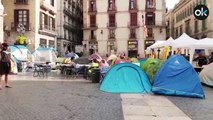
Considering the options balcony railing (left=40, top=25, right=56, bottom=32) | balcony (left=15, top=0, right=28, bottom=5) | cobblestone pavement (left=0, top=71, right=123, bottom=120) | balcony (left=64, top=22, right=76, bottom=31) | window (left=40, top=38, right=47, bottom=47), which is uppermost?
balcony (left=15, top=0, right=28, bottom=5)

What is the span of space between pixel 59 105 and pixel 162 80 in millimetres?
5095

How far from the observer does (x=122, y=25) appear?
73.5 meters

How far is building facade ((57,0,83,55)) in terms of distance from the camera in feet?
217

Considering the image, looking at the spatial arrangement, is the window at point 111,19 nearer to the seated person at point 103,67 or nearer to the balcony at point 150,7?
the balcony at point 150,7

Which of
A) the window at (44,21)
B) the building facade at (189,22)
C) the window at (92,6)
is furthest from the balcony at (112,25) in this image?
the window at (44,21)

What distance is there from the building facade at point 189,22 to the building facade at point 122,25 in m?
4.91

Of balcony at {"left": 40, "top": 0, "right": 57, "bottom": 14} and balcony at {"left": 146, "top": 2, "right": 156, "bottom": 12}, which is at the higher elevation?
balcony at {"left": 146, "top": 2, "right": 156, "bottom": 12}

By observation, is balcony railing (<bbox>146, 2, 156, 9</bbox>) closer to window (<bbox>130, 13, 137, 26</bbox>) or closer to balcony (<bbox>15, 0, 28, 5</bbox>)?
window (<bbox>130, 13, 137, 26</bbox>)

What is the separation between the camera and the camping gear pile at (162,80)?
15727mm

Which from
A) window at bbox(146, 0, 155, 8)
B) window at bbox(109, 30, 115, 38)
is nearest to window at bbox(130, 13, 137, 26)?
window at bbox(146, 0, 155, 8)

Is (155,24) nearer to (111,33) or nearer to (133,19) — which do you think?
(133,19)

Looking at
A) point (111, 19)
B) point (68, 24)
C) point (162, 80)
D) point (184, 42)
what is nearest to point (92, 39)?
point (111, 19)

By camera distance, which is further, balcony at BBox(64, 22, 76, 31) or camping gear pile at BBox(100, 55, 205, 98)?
balcony at BBox(64, 22, 76, 31)

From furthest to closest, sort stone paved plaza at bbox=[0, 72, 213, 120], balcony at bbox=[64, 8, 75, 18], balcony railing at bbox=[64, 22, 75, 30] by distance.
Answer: balcony railing at bbox=[64, 22, 75, 30]
balcony at bbox=[64, 8, 75, 18]
stone paved plaza at bbox=[0, 72, 213, 120]
